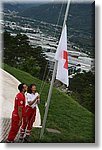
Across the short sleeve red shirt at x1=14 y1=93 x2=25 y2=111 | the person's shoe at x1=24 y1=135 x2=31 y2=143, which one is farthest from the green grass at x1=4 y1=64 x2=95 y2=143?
the short sleeve red shirt at x1=14 y1=93 x2=25 y2=111

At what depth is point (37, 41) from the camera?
3898mm

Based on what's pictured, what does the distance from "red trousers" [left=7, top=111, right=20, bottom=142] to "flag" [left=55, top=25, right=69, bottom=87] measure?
52 cm

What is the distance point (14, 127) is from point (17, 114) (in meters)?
0.12

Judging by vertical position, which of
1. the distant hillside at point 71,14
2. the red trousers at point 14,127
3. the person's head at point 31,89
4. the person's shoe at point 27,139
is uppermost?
the distant hillside at point 71,14

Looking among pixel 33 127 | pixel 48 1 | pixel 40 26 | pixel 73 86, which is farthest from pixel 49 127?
pixel 48 1

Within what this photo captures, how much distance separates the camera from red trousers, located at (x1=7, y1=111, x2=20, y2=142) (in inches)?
147

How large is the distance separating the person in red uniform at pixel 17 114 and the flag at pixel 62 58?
0.36m

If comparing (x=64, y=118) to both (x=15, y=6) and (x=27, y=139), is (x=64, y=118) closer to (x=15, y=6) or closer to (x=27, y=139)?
(x=27, y=139)

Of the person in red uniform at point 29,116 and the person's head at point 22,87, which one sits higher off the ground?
the person's head at point 22,87

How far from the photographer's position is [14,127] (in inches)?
147

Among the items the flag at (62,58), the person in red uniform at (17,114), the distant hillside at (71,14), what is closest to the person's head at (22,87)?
the person in red uniform at (17,114)

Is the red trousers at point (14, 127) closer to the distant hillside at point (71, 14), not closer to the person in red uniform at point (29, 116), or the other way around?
the person in red uniform at point (29, 116)

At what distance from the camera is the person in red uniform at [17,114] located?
373cm

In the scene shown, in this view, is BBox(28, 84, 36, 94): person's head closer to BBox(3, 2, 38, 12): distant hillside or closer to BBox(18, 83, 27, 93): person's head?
BBox(18, 83, 27, 93): person's head
